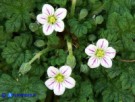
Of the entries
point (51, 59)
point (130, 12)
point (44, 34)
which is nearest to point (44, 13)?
point (44, 34)

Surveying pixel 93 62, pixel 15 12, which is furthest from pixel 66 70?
pixel 15 12

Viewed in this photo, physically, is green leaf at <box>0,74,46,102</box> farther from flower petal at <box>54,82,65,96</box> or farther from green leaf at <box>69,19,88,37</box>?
green leaf at <box>69,19,88,37</box>

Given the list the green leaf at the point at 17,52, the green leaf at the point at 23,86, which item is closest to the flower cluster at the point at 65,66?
the green leaf at the point at 23,86

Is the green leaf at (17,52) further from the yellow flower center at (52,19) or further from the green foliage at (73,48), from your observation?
the yellow flower center at (52,19)

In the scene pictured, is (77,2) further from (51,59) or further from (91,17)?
(51,59)

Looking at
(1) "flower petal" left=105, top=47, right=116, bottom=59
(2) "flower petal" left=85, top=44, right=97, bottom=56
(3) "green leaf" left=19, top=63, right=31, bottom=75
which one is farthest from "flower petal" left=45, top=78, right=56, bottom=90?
(1) "flower petal" left=105, top=47, right=116, bottom=59

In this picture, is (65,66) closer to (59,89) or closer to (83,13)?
(59,89)
